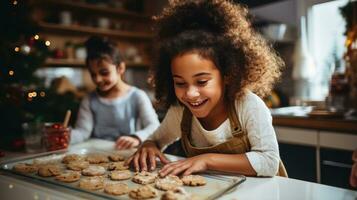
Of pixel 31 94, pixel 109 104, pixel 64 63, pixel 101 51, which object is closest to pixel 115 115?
pixel 109 104

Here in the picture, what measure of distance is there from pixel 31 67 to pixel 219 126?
58.2 inches

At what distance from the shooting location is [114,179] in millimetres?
869

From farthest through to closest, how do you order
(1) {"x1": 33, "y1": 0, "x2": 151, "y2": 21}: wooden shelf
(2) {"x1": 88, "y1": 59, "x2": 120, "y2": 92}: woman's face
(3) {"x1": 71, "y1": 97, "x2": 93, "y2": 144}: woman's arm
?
(1) {"x1": 33, "y1": 0, "x2": 151, "y2": 21}: wooden shelf
(2) {"x1": 88, "y1": 59, "x2": 120, "y2": 92}: woman's face
(3) {"x1": 71, "y1": 97, "x2": 93, "y2": 144}: woman's arm

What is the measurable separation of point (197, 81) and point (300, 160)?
54.1 inches

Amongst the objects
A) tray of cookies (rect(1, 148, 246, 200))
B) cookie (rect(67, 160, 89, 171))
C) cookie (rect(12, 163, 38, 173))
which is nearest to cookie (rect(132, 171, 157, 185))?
tray of cookies (rect(1, 148, 246, 200))

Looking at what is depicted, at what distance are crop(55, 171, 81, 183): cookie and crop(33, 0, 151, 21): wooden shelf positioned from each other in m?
2.53

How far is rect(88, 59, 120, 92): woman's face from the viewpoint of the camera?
1.74 meters

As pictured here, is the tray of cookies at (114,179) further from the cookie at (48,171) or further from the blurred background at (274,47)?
the blurred background at (274,47)

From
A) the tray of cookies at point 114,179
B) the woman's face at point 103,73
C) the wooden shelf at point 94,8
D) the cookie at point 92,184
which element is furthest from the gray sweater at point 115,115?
the wooden shelf at point 94,8

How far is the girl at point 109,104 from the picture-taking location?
175 cm

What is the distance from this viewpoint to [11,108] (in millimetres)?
1852

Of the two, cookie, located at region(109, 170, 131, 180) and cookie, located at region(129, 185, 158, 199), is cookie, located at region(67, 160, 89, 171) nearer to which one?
cookie, located at region(109, 170, 131, 180)

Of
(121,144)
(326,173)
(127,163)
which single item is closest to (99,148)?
(121,144)

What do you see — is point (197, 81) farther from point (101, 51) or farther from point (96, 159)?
point (101, 51)
